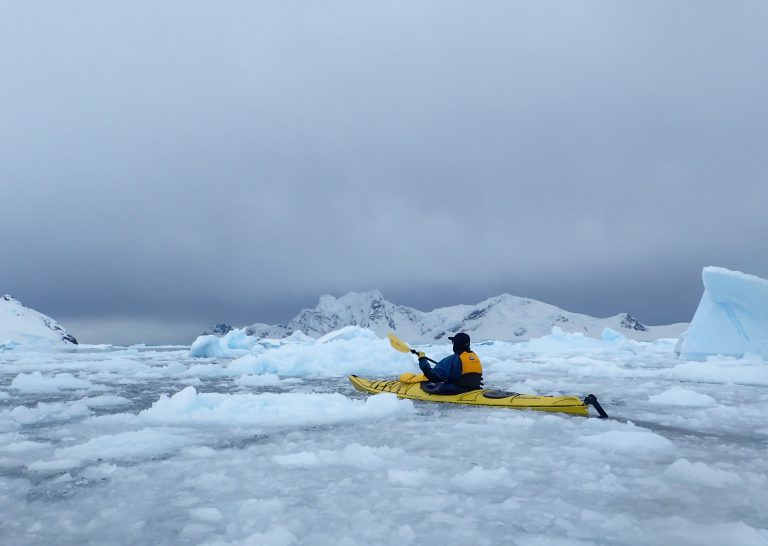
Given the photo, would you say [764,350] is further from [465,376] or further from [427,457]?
[427,457]

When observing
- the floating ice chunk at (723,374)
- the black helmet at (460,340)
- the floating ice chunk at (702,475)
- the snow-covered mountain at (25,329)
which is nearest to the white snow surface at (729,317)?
the floating ice chunk at (723,374)

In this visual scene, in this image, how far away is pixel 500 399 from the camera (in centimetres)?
872

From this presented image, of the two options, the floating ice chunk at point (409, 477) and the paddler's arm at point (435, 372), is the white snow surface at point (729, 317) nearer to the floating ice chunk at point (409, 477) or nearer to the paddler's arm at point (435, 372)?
the paddler's arm at point (435, 372)

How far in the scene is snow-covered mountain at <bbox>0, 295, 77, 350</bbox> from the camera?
64.0 metres

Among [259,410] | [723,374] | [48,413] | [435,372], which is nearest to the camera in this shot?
[259,410]

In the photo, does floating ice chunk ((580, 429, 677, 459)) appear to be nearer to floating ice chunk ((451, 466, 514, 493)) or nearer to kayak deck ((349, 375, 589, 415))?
floating ice chunk ((451, 466, 514, 493))

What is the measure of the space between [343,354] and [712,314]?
53.4 feet

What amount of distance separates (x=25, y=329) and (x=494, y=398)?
83.2 metres

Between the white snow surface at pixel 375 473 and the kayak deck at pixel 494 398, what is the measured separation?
0.25m

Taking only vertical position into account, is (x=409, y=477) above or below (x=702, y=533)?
above

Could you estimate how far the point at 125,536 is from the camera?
10.5 ft

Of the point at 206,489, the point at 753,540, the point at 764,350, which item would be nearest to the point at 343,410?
the point at 206,489

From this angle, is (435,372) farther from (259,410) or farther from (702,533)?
(702,533)

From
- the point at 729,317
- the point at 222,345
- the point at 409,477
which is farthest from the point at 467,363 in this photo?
the point at 222,345
